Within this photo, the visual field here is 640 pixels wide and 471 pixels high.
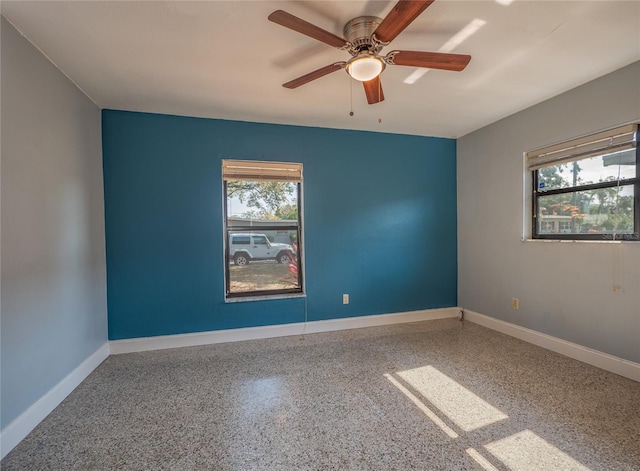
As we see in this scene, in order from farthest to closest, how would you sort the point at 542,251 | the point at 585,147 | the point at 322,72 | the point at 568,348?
the point at 542,251 → the point at 568,348 → the point at 585,147 → the point at 322,72

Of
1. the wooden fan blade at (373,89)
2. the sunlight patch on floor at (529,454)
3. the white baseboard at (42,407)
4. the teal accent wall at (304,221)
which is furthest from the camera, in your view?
the teal accent wall at (304,221)

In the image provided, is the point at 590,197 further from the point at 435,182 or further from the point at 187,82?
the point at 187,82

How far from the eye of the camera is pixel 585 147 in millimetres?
2621

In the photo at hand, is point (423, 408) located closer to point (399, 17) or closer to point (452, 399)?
point (452, 399)

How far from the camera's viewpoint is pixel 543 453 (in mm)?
1578

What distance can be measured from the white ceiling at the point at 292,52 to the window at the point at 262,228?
2.09ft

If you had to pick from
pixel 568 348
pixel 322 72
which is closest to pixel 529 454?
pixel 568 348

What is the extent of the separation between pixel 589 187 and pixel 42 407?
4.45 meters

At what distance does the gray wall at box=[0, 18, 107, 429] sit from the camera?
1685 mm

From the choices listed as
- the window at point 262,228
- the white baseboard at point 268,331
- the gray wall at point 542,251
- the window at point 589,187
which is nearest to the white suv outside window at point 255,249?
the window at point 262,228

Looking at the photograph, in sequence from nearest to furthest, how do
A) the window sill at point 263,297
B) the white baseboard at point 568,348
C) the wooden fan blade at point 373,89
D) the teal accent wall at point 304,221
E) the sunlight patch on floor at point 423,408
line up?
the sunlight patch on floor at point 423,408
the wooden fan blade at point 373,89
the white baseboard at point 568,348
the teal accent wall at point 304,221
the window sill at point 263,297

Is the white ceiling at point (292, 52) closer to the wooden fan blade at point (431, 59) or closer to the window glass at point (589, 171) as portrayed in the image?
the wooden fan blade at point (431, 59)

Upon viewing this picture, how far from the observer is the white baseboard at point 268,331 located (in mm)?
3004

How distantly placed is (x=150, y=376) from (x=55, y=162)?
5.86 ft
